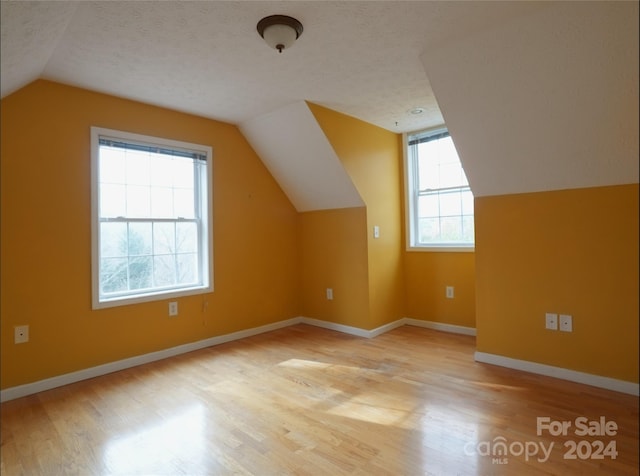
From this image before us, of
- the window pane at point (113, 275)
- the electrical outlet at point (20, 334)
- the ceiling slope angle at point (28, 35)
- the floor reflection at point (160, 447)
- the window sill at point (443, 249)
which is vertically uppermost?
the ceiling slope angle at point (28, 35)

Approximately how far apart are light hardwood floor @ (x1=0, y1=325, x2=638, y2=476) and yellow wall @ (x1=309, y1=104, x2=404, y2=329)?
89cm

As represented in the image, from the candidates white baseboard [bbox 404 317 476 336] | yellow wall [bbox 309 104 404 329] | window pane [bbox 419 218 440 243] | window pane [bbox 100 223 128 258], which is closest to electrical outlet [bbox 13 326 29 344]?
window pane [bbox 100 223 128 258]

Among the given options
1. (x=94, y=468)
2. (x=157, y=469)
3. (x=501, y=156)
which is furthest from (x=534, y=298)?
(x=94, y=468)

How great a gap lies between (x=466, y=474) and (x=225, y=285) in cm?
255

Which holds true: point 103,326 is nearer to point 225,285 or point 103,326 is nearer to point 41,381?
point 41,381

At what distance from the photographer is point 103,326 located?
265 cm

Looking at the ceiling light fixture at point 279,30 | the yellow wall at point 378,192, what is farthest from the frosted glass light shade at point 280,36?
the yellow wall at point 378,192

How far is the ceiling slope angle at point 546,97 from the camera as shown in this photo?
2.24 feet

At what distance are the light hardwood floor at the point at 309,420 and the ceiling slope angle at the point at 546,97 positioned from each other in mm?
672

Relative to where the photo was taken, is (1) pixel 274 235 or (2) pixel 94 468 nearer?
(2) pixel 94 468

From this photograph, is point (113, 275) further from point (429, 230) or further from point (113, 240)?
point (429, 230)

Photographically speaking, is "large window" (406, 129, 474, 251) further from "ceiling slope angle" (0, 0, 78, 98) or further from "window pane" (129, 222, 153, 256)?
"ceiling slope angle" (0, 0, 78, 98)

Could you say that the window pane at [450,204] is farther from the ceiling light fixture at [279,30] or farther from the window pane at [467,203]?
the ceiling light fixture at [279,30]

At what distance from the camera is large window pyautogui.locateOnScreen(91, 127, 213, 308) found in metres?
2.71
